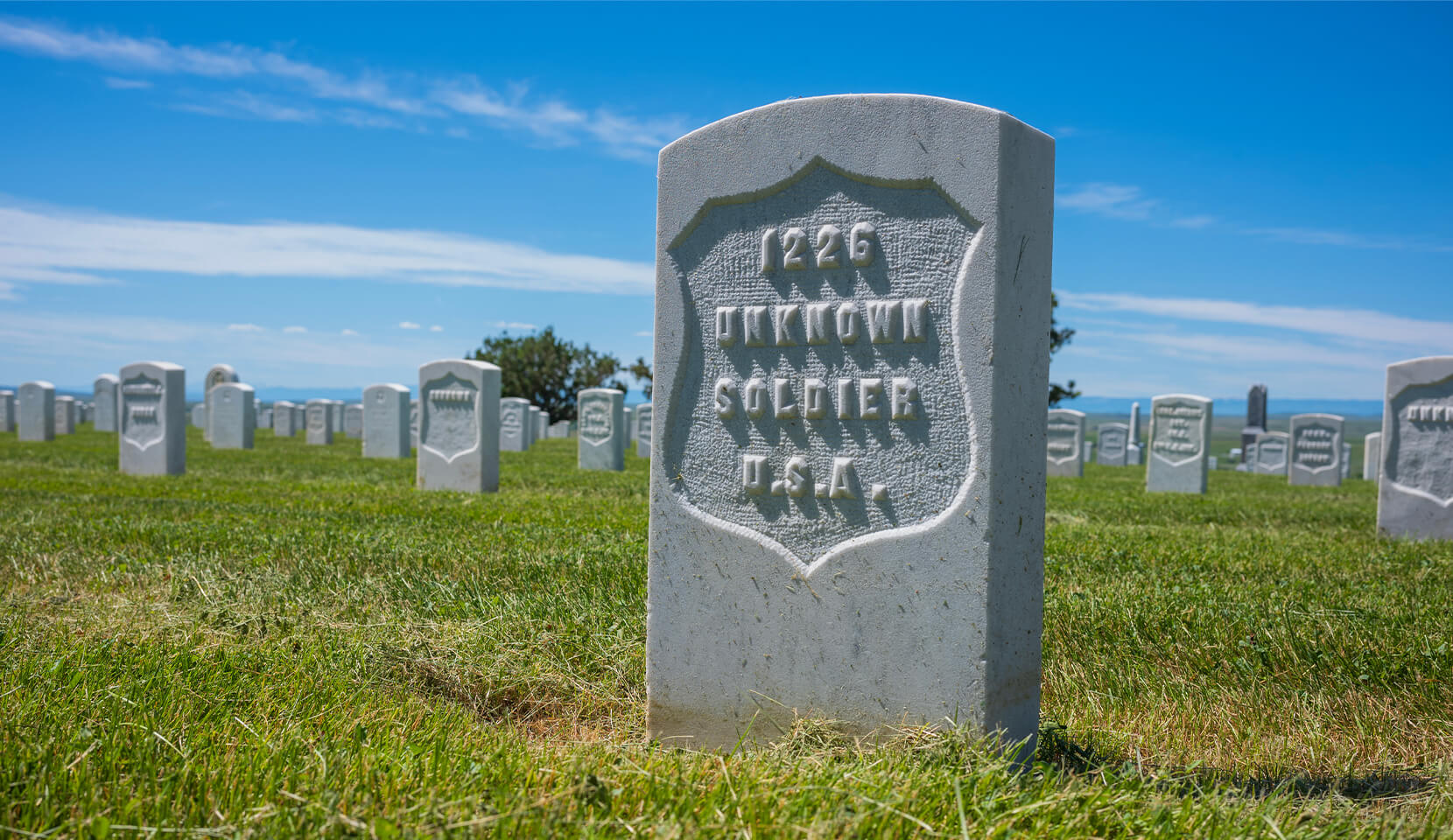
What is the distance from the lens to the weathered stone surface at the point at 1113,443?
2961cm

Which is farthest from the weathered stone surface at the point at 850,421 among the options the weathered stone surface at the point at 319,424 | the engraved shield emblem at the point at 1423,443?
the weathered stone surface at the point at 319,424

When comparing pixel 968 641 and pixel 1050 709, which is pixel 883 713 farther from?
pixel 1050 709

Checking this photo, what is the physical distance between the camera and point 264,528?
22.0ft

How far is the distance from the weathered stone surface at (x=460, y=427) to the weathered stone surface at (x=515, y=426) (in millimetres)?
11412

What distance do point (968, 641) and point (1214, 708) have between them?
124 cm

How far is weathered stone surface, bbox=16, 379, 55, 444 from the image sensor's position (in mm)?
21609

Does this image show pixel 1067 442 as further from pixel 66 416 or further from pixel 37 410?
pixel 66 416

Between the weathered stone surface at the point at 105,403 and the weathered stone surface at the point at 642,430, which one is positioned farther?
the weathered stone surface at the point at 105,403

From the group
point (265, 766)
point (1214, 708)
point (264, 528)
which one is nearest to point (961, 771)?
point (1214, 708)

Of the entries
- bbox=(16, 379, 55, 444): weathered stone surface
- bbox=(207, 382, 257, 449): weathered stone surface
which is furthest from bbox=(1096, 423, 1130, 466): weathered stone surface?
bbox=(16, 379, 55, 444): weathered stone surface

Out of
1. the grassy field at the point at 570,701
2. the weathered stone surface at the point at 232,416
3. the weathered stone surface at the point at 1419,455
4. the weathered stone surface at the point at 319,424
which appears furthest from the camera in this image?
the weathered stone surface at the point at 319,424

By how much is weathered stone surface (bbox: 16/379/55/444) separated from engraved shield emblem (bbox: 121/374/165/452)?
11.3 metres

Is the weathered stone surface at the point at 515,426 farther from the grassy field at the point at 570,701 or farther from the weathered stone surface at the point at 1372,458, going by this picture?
the weathered stone surface at the point at 1372,458

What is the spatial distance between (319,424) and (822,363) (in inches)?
971
